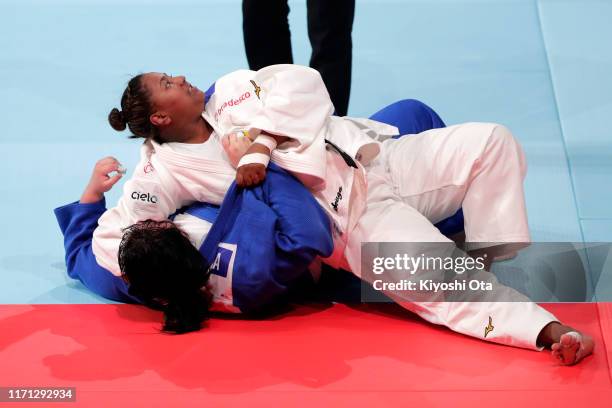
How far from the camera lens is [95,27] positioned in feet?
15.2

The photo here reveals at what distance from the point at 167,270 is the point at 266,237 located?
279mm

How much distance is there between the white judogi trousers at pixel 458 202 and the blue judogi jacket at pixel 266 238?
0.57 feet

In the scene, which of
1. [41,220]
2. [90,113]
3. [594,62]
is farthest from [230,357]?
[594,62]

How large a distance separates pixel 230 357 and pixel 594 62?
247cm

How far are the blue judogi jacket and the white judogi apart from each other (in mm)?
76

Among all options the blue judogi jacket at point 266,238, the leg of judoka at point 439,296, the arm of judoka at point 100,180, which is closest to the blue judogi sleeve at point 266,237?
the blue judogi jacket at point 266,238

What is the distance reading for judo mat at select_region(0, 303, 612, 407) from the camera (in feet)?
7.36

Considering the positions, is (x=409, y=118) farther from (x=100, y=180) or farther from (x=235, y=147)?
(x=100, y=180)

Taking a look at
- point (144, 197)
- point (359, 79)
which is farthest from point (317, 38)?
point (144, 197)

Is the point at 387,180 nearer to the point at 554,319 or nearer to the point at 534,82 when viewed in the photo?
the point at 554,319

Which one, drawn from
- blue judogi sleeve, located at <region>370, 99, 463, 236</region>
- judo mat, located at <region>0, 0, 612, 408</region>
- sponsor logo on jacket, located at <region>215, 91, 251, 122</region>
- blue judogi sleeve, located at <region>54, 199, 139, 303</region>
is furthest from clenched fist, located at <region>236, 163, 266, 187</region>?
blue judogi sleeve, located at <region>370, 99, 463, 236</region>

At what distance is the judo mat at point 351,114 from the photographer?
230 centimetres

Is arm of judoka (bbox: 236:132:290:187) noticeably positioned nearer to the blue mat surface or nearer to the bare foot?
the blue mat surface
